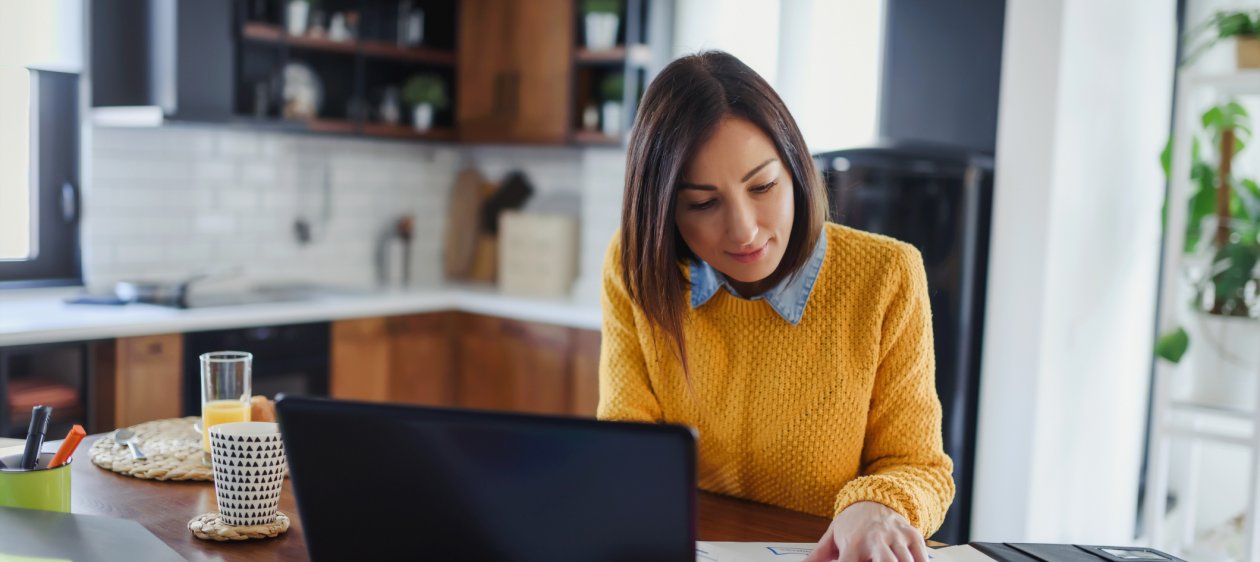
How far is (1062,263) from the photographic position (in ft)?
9.79

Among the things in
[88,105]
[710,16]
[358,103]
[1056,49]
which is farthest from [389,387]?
[1056,49]

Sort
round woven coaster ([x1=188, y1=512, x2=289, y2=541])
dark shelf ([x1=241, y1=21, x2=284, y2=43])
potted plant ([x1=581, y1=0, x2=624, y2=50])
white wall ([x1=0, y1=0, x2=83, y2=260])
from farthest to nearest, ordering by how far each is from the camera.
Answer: potted plant ([x1=581, y1=0, x2=624, y2=50])
dark shelf ([x1=241, y1=21, x2=284, y2=43])
white wall ([x1=0, y1=0, x2=83, y2=260])
round woven coaster ([x1=188, y1=512, x2=289, y2=541])

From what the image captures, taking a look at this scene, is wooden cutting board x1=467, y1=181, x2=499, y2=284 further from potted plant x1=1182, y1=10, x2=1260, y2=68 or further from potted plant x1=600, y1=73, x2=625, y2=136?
potted plant x1=1182, y1=10, x2=1260, y2=68

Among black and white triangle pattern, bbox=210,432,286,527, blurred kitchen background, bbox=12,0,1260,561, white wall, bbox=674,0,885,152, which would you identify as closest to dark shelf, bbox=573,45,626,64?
blurred kitchen background, bbox=12,0,1260,561

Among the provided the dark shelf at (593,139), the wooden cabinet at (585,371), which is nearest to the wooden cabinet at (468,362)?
the wooden cabinet at (585,371)

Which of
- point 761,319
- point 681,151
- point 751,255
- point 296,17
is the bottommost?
point 761,319

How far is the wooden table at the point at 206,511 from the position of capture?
123cm

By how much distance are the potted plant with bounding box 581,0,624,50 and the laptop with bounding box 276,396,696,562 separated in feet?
10.6

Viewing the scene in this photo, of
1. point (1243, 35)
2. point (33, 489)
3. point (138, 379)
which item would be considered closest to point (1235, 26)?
point (1243, 35)

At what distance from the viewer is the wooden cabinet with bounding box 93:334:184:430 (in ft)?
10.5

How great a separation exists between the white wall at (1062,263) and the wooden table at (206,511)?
5.70ft

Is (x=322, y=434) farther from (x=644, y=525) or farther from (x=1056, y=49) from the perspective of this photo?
(x=1056, y=49)

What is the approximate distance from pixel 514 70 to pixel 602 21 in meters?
0.47

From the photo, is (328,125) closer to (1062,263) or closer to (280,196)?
(280,196)
